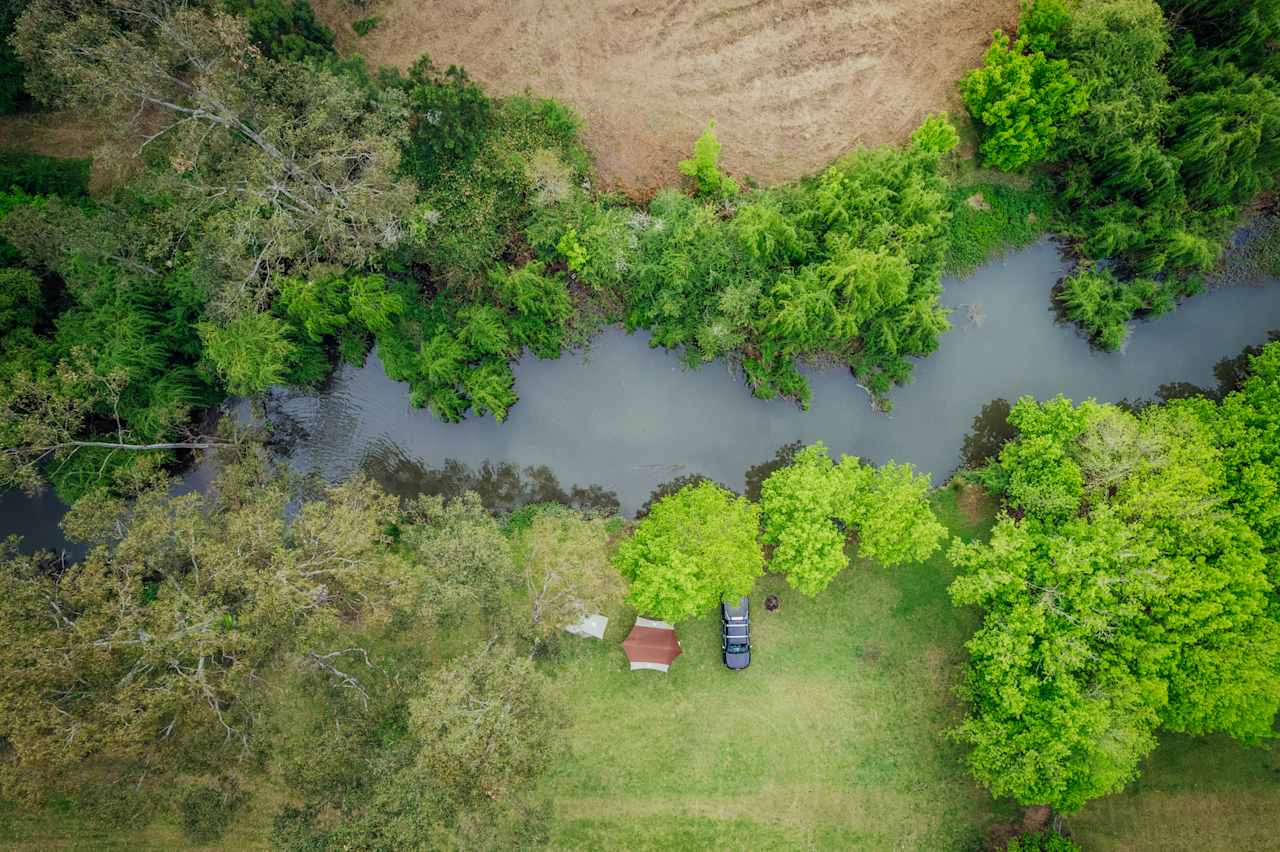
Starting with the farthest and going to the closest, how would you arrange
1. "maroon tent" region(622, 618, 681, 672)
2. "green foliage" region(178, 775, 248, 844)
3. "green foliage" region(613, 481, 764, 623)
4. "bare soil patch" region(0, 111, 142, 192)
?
"bare soil patch" region(0, 111, 142, 192) → "maroon tent" region(622, 618, 681, 672) → "green foliage" region(178, 775, 248, 844) → "green foliage" region(613, 481, 764, 623)

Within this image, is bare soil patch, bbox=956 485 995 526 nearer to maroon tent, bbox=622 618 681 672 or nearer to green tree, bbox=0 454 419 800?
maroon tent, bbox=622 618 681 672

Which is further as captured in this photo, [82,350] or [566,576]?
[566,576]

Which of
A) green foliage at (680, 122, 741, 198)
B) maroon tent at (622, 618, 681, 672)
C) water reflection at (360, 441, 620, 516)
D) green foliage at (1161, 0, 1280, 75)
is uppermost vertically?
green foliage at (1161, 0, 1280, 75)

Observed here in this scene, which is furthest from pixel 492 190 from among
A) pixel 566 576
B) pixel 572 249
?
pixel 566 576

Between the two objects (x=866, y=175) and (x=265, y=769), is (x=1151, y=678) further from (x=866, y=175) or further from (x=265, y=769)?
(x=265, y=769)

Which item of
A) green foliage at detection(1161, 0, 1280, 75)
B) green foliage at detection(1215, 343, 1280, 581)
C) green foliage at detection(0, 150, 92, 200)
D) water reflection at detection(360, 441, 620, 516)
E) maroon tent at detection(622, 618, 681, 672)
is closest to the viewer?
green foliage at detection(1215, 343, 1280, 581)

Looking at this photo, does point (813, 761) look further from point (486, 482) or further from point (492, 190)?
point (492, 190)

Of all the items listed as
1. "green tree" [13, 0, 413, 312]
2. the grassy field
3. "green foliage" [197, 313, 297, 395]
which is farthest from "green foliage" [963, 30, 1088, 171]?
"green foliage" [197, 313, 297, 395]
